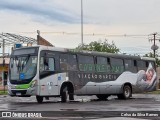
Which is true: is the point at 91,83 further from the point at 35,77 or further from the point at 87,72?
the point at 35,77

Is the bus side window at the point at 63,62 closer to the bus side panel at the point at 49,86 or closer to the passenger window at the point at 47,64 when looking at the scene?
the passenger window at the point at 47,64

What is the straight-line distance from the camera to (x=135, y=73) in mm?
29484

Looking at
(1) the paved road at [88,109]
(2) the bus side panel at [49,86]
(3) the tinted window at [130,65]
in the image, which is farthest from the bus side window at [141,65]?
(2) the bus side panel at [49,86]

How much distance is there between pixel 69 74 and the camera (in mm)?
23641

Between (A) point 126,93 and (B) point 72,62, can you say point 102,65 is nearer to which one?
(A) point 126,93

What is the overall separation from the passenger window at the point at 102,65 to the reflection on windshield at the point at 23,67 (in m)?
5.37

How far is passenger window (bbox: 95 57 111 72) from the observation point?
87.0 ft

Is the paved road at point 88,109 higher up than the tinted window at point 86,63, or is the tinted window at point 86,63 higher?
the tinted window at point 86,63

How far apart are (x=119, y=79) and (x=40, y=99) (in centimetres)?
660

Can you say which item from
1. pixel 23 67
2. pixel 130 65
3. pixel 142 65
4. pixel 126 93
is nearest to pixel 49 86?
pixel 23 67

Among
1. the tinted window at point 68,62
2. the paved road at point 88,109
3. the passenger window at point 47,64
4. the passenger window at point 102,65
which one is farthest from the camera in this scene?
the passenger window at point 102,65

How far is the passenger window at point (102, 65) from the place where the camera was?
26.5m

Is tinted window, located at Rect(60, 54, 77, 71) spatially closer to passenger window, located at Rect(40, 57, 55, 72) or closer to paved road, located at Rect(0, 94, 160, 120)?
passenger window, located at Rect(40, 57, 55, 72)

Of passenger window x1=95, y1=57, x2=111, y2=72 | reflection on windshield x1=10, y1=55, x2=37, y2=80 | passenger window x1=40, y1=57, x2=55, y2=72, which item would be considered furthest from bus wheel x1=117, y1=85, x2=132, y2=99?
reflection on windshield x1=10, y1=55, x2=37, y2=80
